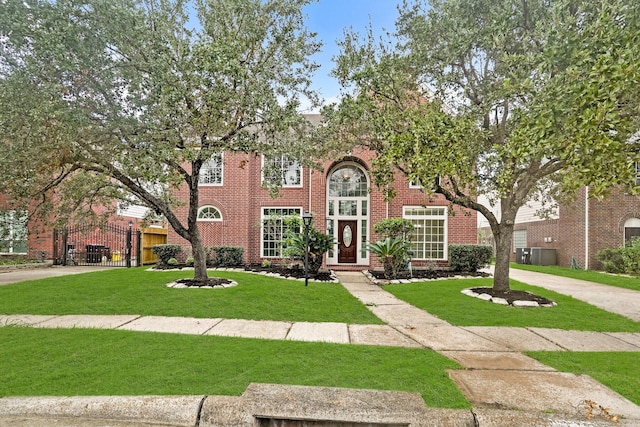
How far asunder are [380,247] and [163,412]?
926cm

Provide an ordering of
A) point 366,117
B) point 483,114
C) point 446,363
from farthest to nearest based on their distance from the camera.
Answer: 1. point 366,117
2. point 483,114
3. point 446,363

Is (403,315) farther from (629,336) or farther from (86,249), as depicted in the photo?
(86,249)

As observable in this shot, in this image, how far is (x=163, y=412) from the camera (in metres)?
2.87

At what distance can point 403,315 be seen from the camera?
6.66 m

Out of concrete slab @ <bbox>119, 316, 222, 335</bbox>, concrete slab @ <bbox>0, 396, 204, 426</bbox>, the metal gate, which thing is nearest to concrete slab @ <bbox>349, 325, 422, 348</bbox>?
concrete slab @ <bbox>119, 316, 222, 335</bbox>

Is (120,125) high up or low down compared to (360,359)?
up

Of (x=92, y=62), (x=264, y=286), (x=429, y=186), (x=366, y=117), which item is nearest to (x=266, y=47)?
(x=366, y=117)

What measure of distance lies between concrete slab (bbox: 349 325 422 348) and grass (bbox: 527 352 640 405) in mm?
1602

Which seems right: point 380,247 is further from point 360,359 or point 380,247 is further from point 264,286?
point 360,359

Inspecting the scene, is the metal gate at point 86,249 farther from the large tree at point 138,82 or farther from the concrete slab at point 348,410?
the concrete slab at point 348,410

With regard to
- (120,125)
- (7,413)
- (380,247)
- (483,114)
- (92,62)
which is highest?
(92,62)

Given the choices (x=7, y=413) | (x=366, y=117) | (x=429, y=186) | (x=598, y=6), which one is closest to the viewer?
(x=7, y=413)

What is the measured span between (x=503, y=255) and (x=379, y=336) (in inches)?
200

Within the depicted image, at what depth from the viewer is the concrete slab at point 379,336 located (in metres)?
4.78
